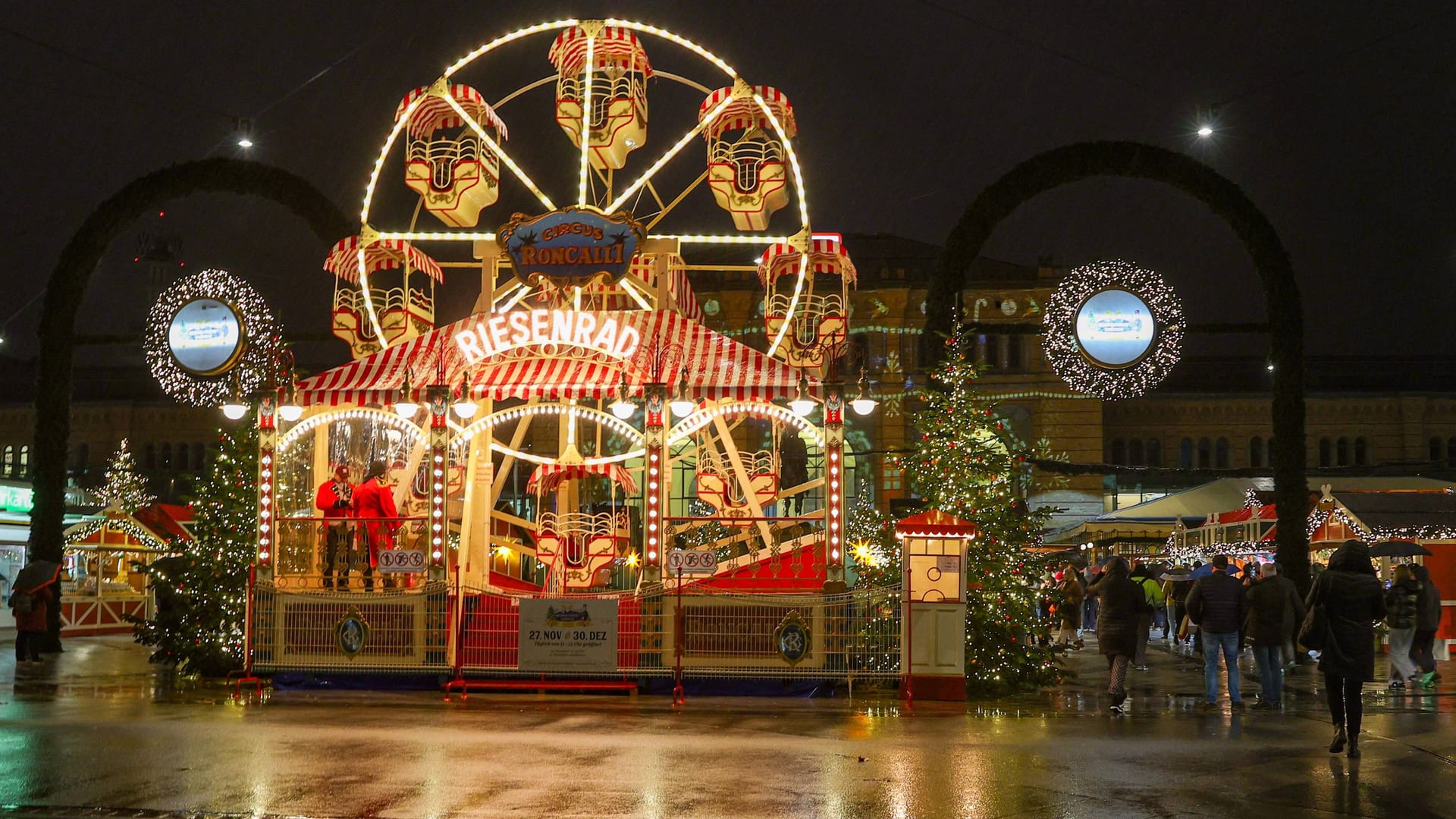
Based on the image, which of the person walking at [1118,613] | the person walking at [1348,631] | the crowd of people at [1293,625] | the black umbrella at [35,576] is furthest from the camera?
the black umbrella at [35,576]

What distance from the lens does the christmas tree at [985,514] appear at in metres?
16.7

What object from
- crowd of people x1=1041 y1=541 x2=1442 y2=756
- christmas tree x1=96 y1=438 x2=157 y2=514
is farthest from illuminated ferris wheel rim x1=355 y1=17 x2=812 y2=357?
christmas tree x1=96 y1=438 x2=157 y2=514

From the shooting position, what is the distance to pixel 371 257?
2030cm

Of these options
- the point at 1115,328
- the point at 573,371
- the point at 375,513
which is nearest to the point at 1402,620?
the point at 1115,328

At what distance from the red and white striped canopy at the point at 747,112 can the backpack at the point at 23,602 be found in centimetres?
Result: 1219

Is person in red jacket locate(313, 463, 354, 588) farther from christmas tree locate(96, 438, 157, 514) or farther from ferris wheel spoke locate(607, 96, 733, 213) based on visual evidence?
christmas tree locate(96, 438, 157, 514)

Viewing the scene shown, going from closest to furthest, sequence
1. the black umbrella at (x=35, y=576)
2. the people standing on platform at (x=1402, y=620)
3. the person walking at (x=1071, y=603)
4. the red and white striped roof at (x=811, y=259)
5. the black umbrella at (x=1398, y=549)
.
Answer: the people standing on platform at (x=1402, y=620) → the red and white striped roof at (x=811, y=259) → the black umbrella at (x=35, y=576) → the black umbrella at (x=1398, y=549) → the person walking at (x=1071, y=603)

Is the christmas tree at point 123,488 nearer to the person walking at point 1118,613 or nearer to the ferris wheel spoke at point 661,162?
the ferris wheel spoke at point 661,162

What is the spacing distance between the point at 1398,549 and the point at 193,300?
19788mm

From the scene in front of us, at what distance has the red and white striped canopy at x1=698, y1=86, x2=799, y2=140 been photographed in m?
19.9

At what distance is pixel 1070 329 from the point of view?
71.4 ft

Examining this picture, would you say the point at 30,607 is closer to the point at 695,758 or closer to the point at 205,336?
the point at 205,336

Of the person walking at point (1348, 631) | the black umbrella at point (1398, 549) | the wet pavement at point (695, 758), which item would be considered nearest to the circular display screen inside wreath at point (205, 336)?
the wet pavement at point (695, 758)

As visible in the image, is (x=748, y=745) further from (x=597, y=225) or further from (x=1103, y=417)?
(x=1103, y=417)
